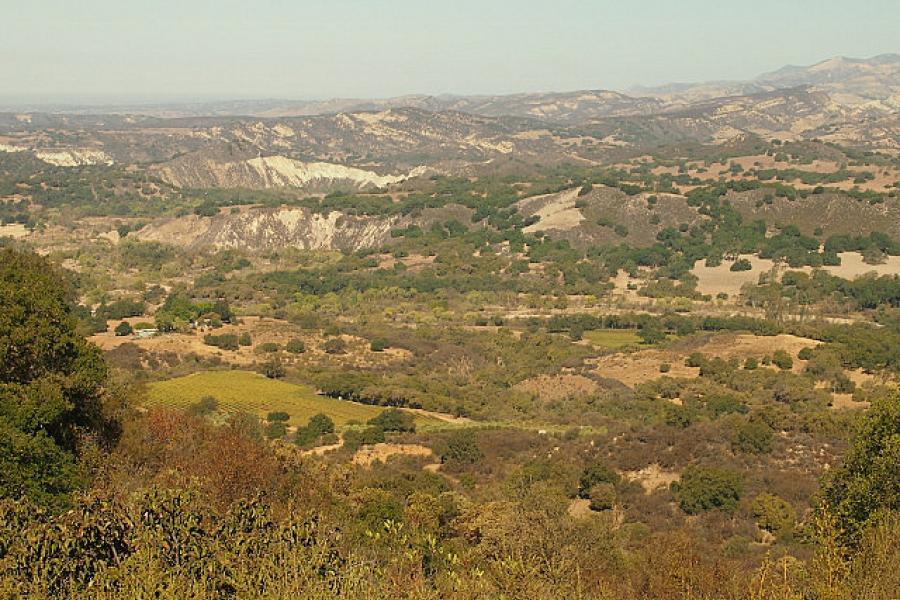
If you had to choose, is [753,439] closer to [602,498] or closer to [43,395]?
[602,498]

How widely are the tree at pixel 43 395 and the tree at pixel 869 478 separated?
23.9 metres

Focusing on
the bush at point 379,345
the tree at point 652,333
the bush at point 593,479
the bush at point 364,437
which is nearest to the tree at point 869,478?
the bush at point 593,479

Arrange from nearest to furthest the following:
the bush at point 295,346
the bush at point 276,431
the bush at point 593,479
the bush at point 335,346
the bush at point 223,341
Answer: the bush at point 593,479 → the bush at point 276,431 → the bush at point 223,341 → the bush at point 295,346 → the bush at point 335,346

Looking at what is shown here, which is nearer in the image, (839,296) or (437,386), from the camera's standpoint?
(437,386)

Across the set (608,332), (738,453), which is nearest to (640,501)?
(738,453)

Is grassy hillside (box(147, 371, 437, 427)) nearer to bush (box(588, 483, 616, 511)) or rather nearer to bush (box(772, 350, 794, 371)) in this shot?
bush (box(588, 483, 616, 511))

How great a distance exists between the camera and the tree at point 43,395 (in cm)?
2448

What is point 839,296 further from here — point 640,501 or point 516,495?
point 516,495

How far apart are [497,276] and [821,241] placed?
48948 mm

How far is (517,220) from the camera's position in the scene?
5487 inches

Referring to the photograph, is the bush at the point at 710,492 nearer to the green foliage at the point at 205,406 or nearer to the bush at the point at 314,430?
the bush at the point at 314,430

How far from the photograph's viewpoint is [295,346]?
251ft

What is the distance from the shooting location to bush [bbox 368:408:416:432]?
5347cm

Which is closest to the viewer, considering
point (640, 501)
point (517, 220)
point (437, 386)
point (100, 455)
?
point (100, 455)
